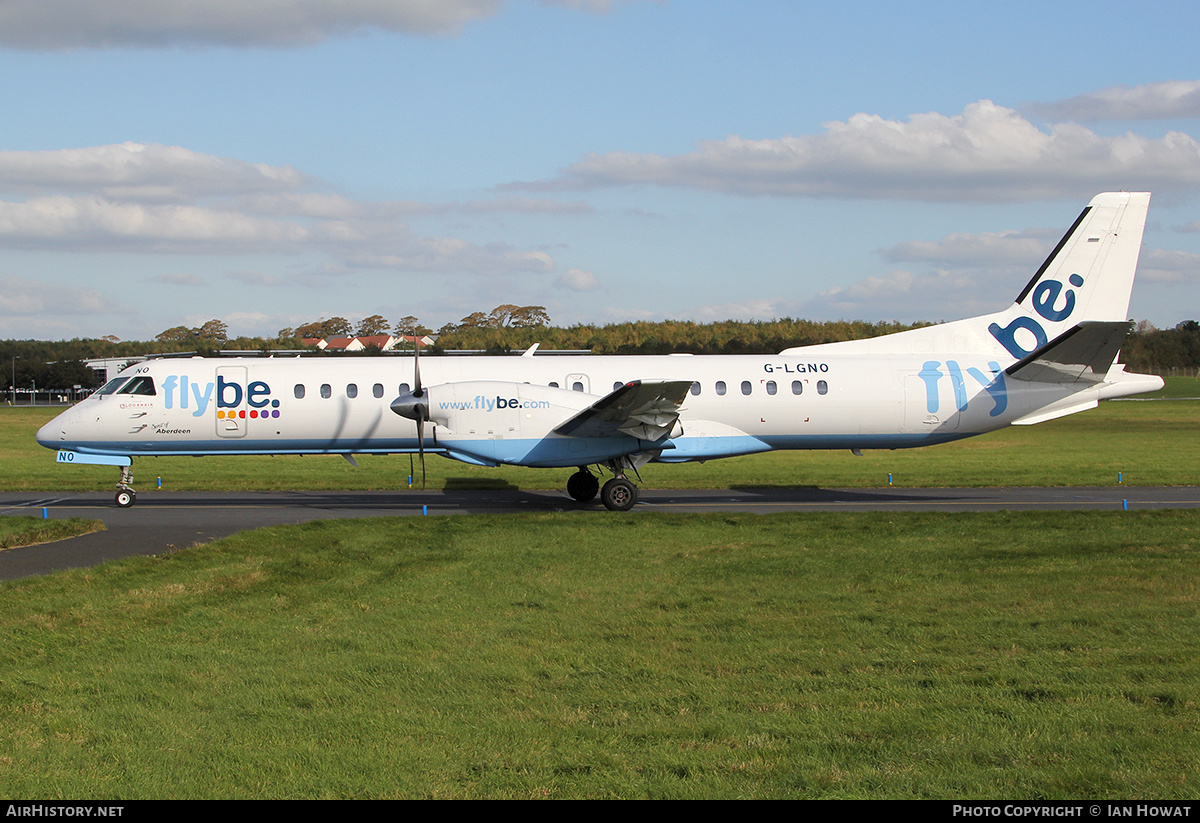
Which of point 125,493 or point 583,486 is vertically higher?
point 125,493

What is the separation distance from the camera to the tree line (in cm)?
5572

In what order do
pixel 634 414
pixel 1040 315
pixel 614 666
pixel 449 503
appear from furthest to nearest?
1. pixel 1040 315
2. pixel 449 503
3. pixel 634 414
4. pixel 614 666

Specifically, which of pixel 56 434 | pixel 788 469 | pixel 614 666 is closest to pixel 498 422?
pixel 56 434

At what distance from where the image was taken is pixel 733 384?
21.8 meters

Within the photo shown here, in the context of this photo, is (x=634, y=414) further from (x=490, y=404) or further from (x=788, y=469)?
(x=788, y=469)

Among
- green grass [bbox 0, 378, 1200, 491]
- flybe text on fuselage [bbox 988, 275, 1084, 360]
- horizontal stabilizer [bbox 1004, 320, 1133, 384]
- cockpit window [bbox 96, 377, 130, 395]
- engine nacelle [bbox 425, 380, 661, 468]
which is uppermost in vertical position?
flybe text on fuselage [bbox 988, 275, 1084, 360]

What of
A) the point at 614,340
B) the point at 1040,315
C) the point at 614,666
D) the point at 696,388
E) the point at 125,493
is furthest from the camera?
the point at 614,340

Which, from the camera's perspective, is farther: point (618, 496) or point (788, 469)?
point (788, 469)

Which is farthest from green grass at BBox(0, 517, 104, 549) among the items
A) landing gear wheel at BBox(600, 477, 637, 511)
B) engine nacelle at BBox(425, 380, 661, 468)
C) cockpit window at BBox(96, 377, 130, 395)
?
landing gear wheel at BBox(600, 477, 637, 511)

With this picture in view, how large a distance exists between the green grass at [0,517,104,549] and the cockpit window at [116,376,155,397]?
4.42 m

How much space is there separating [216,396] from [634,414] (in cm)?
981

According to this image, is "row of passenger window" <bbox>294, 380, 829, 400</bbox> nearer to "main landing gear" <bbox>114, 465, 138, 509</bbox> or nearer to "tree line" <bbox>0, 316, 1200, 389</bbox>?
"main landing gear" <bbox>114, 465, 138, 509</bbox>

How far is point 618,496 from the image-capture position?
20062 millimetres
